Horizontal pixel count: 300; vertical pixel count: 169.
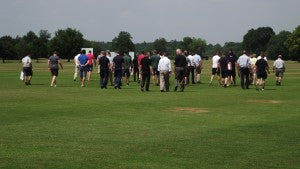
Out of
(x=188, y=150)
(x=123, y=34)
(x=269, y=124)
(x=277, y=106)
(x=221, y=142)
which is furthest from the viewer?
(x=123, y=34)

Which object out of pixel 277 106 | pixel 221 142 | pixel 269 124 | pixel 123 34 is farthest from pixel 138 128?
pixel 123 34

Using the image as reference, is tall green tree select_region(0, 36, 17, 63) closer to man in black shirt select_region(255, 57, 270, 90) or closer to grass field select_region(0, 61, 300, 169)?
man in black shirt select_region(255, 57, 270, 90)

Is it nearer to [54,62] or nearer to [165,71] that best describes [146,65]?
[165,71]

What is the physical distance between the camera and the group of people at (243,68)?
29.0m

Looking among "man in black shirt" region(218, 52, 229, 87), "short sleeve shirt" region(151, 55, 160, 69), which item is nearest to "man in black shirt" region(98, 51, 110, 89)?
"short sleeve shirt" region(151, 55, 160, 69)

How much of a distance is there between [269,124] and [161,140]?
155 inches

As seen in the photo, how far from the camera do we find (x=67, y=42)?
149 m

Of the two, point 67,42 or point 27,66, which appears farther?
point 67,42

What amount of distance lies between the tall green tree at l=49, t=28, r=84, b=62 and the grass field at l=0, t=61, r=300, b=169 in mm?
128355

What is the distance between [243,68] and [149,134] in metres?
18.4

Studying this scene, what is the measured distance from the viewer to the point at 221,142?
37.8ft

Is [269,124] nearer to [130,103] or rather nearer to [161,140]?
[161,140]

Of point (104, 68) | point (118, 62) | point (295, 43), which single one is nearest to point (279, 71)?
point (118, 62)

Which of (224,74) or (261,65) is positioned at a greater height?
(261,65)
